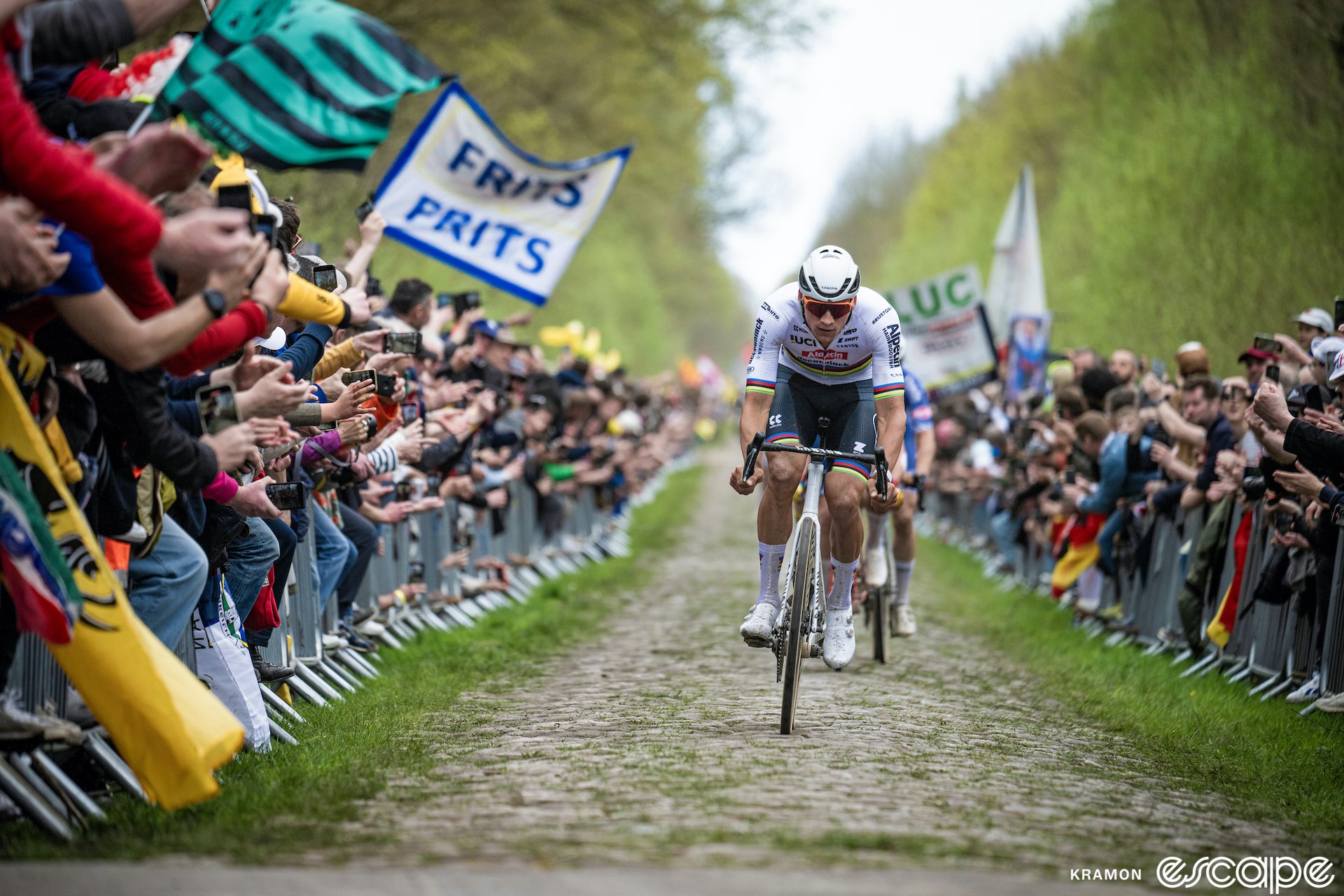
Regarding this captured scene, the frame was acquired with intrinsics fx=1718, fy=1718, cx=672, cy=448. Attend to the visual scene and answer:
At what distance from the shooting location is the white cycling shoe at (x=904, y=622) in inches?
510

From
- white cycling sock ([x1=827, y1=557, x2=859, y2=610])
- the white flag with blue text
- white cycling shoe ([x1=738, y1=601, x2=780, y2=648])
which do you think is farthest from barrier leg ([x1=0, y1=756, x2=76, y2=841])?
the white flag with blue text

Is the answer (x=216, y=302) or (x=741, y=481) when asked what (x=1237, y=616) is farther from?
(x=216, y=302)

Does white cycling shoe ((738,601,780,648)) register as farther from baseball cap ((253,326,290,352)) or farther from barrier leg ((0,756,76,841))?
barrier leg ((0,756,76,841))

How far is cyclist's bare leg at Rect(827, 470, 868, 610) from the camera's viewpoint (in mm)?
9539

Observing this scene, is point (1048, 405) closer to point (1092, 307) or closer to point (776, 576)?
point (1092, 307)

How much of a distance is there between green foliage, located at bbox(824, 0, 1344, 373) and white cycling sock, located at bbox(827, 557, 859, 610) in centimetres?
1314

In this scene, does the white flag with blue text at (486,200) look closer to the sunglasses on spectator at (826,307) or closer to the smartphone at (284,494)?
the sunglasses on spectator at (826,307)

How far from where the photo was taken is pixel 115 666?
584 centimetres

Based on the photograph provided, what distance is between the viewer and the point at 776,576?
31.7 ft

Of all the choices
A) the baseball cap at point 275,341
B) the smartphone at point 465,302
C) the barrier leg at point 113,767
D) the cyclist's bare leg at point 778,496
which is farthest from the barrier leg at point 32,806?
the smartphone at point 465,302

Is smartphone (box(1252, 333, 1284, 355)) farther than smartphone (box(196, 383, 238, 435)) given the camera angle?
Yes

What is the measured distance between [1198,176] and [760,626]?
17549 mm

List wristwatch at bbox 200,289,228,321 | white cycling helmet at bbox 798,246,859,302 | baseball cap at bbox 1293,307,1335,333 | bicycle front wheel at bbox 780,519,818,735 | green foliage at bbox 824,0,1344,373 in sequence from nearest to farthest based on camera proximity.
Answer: wristwatch at bbox 200,289,228,321, bicycle front wheel at bbox 780,519,818,735, white cycling helmet at bbox 798,246,859,302, baseball cap at bbox 1293,307,1335,333, green foliage at bbox 824,0,1344,373

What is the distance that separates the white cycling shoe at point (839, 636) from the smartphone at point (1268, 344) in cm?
374
